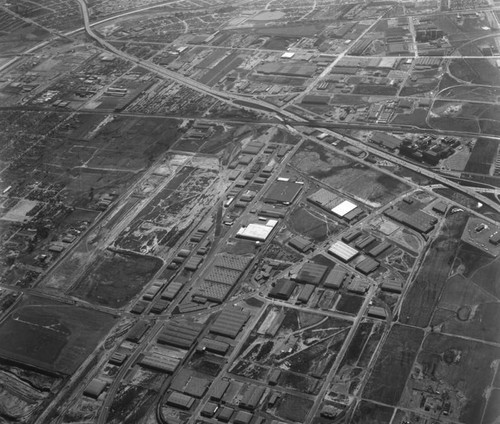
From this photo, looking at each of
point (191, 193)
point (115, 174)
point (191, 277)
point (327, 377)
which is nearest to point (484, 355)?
point (327, 377)

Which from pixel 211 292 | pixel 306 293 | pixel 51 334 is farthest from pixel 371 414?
pixel 51 334

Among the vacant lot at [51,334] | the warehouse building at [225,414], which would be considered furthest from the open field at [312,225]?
the warehouse building at [225,414]

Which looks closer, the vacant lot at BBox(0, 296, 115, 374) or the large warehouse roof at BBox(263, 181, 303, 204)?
the vacant lot at BBox(0, 296, 115, 374)

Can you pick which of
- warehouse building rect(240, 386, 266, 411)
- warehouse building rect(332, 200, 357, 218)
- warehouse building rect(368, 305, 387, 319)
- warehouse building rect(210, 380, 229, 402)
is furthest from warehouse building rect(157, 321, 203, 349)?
warehouse building rect(332, 200, 357, 218)

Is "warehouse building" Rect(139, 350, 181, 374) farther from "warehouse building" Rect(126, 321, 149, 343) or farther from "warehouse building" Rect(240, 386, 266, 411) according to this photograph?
"warehouse building" Rect(240, 386, 266, 411)

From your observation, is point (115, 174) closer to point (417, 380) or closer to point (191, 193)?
point (191, 193)
